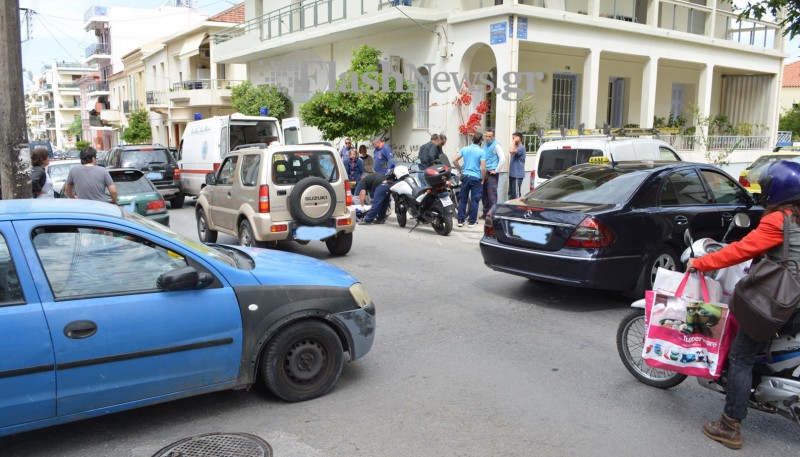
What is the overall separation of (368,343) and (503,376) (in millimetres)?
1111

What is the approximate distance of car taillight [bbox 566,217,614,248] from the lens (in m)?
6.27

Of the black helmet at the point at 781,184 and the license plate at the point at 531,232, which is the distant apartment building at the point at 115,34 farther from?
the black helmet at the point at 781,184

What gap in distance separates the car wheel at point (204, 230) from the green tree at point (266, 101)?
14972 millimetres

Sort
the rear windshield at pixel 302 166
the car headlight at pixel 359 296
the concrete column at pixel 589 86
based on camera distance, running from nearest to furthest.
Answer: the car headlight at pixel 359 296
the rear windshield at pixel 302 166
the concrete column at pixel 589 86

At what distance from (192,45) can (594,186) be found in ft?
106

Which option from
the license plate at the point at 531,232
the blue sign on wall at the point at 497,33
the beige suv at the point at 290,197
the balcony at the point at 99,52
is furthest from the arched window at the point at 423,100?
the balcony at the point at 99,52

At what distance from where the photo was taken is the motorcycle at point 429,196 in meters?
11.4

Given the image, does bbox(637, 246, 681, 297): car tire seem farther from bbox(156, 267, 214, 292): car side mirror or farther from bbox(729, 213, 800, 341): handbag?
bbox(156, 267, 214, 292): car side mirror

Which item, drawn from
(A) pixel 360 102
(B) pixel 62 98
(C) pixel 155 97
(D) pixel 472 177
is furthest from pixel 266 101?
(B) pixel 62 98

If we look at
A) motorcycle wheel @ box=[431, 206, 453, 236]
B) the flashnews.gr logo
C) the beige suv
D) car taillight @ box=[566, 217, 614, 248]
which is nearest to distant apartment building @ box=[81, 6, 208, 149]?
the flashnews.gr logo

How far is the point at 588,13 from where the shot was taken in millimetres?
16969

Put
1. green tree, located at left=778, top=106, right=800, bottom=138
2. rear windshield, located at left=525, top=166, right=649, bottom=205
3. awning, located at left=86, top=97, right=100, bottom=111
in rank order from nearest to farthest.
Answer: rear windshield, located at left=525, top=166, right=649, bottom=205
green tree, located at left=778, top=106, right=800, bottom=138
awning, located at left=86, top=97, right=100, bottom=111

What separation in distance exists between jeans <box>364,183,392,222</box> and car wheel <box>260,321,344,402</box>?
8.75m

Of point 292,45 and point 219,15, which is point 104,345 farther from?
point 219,15
